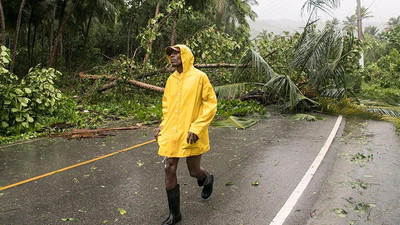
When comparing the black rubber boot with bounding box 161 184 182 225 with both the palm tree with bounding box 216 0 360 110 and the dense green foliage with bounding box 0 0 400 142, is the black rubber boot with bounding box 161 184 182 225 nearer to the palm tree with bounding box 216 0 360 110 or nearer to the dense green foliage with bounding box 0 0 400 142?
the dense green foliage with bounding box 0 0 400 142

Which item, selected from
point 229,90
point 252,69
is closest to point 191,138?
point 229,90

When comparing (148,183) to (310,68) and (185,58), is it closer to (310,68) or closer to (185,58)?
(185,58)

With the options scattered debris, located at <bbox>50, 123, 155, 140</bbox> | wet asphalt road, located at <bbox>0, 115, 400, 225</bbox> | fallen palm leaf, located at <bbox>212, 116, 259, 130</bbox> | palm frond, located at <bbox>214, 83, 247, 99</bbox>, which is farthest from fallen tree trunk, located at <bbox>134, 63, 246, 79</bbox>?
wet asphalt road, located at <bbox>0, 115, 400, 225</bbox>

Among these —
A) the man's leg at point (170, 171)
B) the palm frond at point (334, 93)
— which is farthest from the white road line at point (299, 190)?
the palm frond at point (334, 93)

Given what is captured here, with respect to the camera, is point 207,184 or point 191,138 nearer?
point 191,138

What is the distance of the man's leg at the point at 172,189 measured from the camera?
348 centimetres

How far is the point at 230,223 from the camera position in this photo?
142 inches

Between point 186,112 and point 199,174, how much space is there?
83cm

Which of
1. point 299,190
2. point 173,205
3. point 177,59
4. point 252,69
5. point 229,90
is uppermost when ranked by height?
point 177,59

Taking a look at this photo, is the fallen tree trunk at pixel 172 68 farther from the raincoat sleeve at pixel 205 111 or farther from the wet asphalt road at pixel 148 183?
the raincoat sleeve at pixel 205 111

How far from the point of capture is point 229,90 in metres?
12.3

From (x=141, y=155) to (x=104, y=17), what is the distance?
17.4 metres

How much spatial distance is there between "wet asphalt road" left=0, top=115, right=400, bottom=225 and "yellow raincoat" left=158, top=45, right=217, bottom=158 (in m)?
0.84

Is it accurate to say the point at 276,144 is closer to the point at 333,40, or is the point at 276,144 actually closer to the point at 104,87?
the point at 333,40
